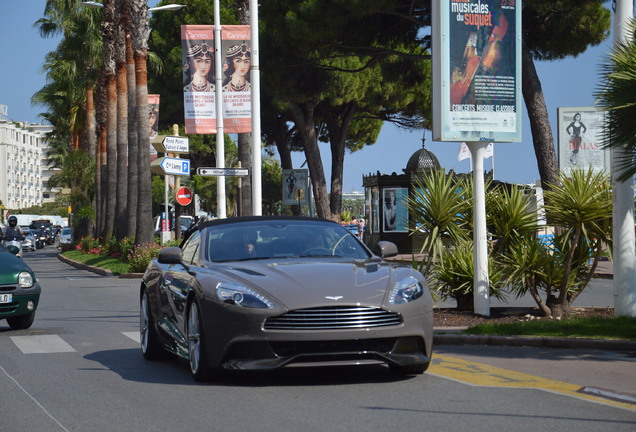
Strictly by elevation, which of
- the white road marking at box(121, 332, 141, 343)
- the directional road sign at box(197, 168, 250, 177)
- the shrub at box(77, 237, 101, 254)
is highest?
the directional road sign at box(197, 168, 250, 177)

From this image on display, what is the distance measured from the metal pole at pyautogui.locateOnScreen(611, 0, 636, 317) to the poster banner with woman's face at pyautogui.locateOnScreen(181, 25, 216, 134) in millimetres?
11857

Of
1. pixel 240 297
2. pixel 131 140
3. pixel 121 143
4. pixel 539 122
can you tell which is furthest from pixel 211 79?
pixel 121 143

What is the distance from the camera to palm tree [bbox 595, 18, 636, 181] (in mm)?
11062

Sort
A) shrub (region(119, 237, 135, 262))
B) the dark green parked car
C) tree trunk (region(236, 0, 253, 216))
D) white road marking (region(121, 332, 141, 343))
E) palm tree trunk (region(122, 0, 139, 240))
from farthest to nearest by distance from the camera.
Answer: palm tree trunk (region(122, 0, 139, 240)), shrub (region(119, 237, 135, 262)), tree trunk (region(236, 0, 253, 216)), the dark green parked car, white road marking (region(121, 332, 141, 343))

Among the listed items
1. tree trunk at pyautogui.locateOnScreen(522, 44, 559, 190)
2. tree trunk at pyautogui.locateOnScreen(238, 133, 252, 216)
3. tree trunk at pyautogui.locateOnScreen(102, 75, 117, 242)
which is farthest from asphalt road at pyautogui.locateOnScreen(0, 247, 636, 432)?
tree trunk at pyautogui.locateOnScreen(102, 75, 117, 242)

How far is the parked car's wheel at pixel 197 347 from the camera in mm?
8773

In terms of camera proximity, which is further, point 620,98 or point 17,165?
point 17,165

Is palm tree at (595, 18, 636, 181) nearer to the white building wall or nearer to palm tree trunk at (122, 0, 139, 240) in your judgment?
palm tree trunk at (122, 0, 139, 240)

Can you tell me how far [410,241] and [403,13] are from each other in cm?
1532

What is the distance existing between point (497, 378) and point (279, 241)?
2358 millimetres

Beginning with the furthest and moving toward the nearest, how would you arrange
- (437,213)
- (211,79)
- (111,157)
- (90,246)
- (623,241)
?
(90,246)
(111,157)
(211,79)
(437,213)
(623,241)

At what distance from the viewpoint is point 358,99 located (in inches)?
1973

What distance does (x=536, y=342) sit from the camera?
38.9ft

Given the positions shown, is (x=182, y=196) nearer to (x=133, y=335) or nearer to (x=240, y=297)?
(x=133, y=335)
